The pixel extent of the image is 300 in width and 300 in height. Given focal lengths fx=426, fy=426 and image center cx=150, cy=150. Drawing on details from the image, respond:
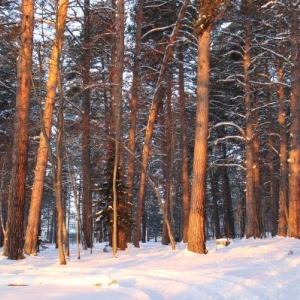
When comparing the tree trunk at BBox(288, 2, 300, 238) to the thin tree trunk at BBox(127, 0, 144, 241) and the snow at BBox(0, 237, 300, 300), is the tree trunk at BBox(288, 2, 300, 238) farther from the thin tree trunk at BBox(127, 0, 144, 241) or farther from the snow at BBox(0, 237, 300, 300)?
the thin tree trunk at BBox(127, 0, 144, 241)

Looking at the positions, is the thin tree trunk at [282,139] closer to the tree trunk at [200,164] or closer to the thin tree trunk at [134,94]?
the thin tree trunk at [134,94]

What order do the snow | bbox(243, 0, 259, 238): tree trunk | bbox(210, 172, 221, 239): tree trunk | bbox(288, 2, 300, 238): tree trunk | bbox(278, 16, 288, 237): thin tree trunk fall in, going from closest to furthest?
the snow
bbox(288, 2, 300, 238): tree trunk
bbox(243, 0, 259, 238): tree trunk
bbox(278, 16, 288, 237): thin tree trunk
bbox(210, 172, 221, 239): tree trunk

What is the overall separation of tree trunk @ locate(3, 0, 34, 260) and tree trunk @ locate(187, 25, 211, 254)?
472 cm

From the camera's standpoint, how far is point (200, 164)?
40.3ft

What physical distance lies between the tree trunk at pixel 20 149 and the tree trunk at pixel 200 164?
186 inches

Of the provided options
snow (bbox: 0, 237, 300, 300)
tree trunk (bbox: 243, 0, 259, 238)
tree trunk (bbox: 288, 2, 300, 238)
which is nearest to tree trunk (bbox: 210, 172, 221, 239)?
tree trunk (bbox: 243, 0, 259, 238)

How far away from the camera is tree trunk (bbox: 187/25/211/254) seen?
39.3 ft

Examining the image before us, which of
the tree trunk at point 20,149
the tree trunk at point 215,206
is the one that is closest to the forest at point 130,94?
the tree trunk at point 20,149

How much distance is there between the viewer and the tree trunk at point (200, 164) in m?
12.0

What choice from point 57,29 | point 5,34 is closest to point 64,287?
point 57,29

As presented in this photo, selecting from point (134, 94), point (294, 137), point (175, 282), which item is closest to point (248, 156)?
point (294, 137)

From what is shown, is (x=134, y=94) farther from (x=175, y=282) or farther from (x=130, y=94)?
(x=175, y=282)

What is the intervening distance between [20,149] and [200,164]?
16.6 feet

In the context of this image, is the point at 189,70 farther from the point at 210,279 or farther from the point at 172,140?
the point at 210,279
